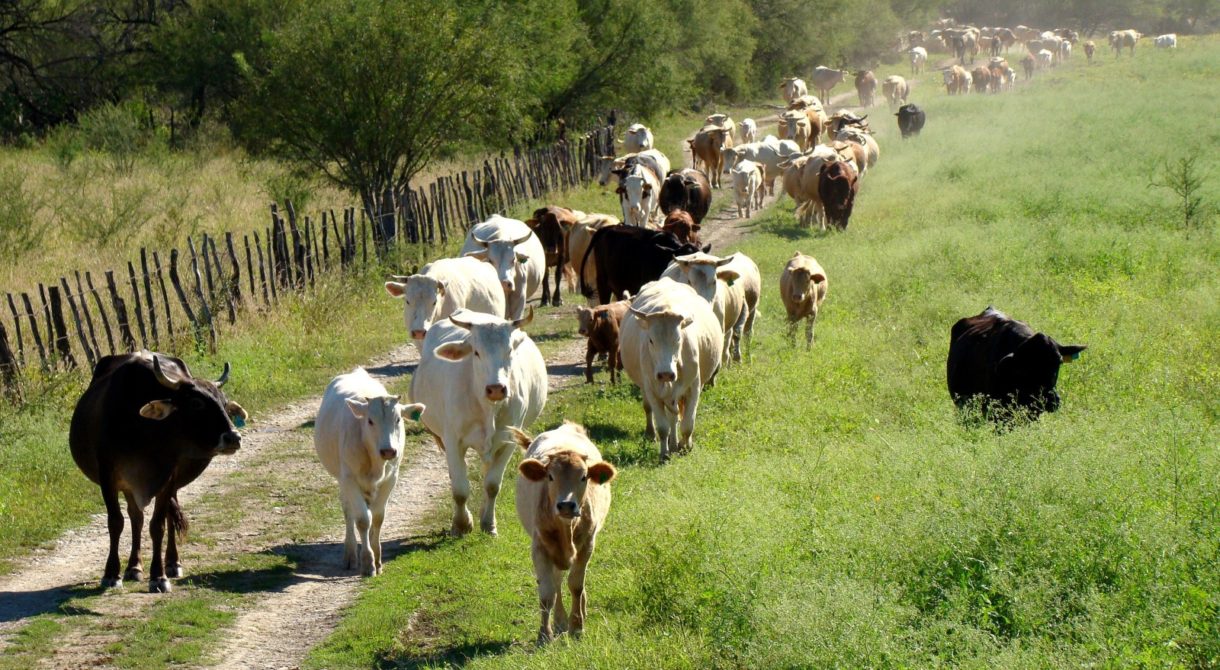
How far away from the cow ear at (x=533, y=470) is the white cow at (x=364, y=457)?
1835mm

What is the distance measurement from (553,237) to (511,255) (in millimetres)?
3961

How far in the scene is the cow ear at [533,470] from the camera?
7516 millimetres

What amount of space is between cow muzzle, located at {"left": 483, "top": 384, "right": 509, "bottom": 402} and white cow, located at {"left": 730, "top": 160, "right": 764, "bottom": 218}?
20.1m

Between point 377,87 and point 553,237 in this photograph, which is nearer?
point 553,237

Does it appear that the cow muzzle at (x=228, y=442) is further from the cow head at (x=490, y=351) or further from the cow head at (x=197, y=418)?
the cow head at (x=490, y=351)

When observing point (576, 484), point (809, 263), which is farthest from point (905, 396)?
point (576, 484)

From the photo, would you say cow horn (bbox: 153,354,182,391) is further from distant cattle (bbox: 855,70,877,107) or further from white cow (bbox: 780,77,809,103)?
distant cattle (bbox: 855,70,877,107)

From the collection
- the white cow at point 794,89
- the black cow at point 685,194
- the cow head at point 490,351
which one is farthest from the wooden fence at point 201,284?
the white cow at point 794,89

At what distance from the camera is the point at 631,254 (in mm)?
17828

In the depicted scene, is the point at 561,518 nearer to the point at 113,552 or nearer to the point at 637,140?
the point at 113,552

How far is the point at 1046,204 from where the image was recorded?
25.0 metres

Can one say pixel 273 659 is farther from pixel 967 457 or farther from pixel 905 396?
pixel 905 396

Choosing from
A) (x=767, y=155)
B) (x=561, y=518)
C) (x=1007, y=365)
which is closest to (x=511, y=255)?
(x=1007, y=365)

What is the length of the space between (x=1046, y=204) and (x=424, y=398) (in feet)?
58.2
